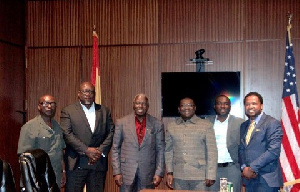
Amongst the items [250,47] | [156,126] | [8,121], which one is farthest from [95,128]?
[250,47]

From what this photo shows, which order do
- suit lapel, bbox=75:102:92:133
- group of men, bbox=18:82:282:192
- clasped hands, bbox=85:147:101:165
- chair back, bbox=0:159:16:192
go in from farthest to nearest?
suit lapel, bbox=75:102:92:133
clasped hands, bbox=85:147:101:165
group of men, bbox=18:82:282:192
chair back, bbox=0:159:16:192

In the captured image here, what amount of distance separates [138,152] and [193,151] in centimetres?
60

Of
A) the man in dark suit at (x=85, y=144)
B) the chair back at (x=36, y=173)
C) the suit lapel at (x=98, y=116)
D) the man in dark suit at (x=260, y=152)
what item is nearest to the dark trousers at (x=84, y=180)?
the man in dark suit at (x=85, y=144)

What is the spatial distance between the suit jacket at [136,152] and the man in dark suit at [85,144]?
256mm

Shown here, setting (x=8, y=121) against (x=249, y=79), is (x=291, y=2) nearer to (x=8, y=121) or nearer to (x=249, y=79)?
(x=249, y=79)

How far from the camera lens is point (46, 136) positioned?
4.28m

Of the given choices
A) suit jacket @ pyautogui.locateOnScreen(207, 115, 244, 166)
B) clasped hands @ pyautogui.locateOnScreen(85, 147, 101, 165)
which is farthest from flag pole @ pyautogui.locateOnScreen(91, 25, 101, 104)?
suit jacket @ pyautogui.locateOnScreen(207, 115, 244, 166)

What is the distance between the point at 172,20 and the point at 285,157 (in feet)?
8.50

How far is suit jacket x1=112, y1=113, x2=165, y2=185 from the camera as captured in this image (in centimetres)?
450

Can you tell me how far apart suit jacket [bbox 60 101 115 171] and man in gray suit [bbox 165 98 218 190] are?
0.81 metres

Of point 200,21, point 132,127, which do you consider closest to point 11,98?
point 132,127

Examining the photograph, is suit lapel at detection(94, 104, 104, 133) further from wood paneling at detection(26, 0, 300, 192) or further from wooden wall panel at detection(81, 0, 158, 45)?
wooden wall panel at detection(81, 0, 158, 45)

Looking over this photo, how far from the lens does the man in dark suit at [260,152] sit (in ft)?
13.1

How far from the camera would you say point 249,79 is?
6121mm
